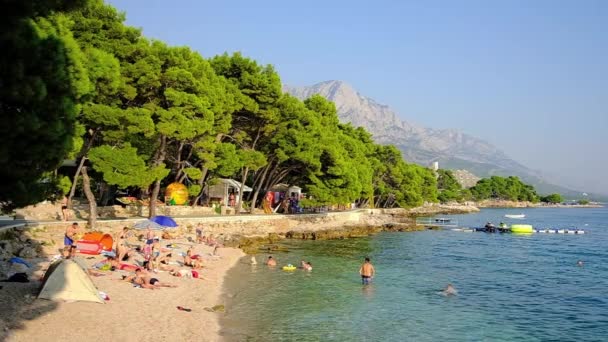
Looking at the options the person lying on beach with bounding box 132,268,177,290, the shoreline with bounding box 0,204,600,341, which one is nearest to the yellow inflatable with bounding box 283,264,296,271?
the shoreline with bounding box 0,204,600,341

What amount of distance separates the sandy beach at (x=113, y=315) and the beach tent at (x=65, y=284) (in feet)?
0.80

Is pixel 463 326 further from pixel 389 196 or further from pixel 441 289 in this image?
pixel 389 196

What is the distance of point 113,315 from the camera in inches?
583

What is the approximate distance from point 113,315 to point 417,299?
42.2 ft

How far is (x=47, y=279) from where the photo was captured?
14.8 m

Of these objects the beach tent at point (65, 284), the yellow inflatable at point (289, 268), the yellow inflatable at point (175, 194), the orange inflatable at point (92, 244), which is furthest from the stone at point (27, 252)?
the yellow inflatable at point (175, 194)

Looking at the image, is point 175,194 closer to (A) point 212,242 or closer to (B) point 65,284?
(A) point 212,242

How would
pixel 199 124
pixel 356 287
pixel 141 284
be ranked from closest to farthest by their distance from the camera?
pixel 141 284 < pixel 356 287 < pixel 199 124

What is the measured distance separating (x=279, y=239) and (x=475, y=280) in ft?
61.8

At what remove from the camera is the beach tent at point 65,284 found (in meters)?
14.7

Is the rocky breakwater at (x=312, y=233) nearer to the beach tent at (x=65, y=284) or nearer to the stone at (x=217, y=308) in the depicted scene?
the stone at (x=217, y=308)

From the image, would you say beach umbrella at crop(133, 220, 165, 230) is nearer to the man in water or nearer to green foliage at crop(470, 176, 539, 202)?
the man in water

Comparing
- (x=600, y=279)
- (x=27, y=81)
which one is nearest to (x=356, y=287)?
(x=600, y=279)

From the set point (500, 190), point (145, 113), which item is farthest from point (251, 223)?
point (500, 190)
